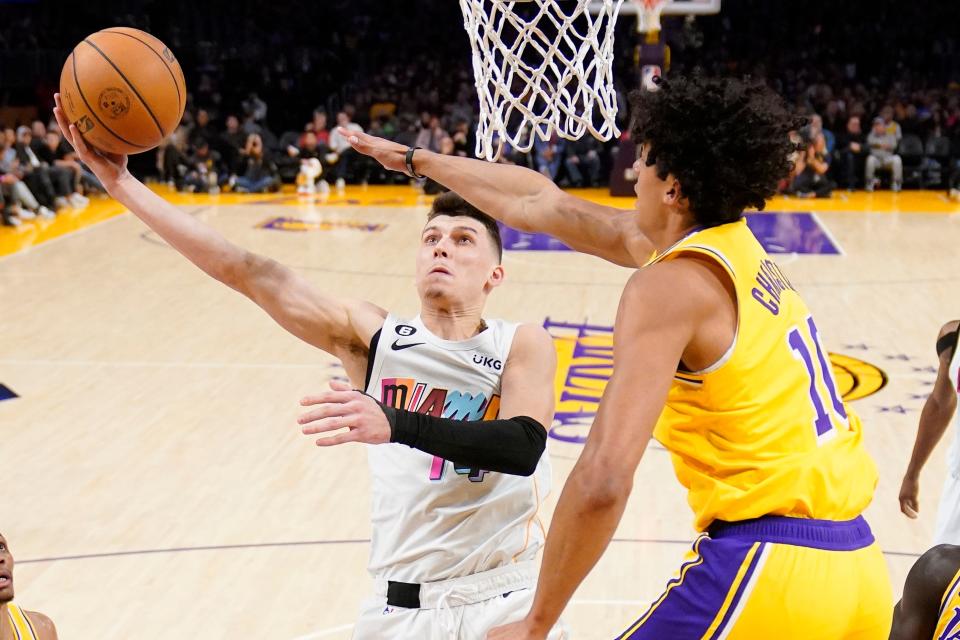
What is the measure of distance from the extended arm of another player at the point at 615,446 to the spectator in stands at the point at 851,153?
17.2m

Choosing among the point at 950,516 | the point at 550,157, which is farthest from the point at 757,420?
the point at 550,157

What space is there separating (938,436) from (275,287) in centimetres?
216

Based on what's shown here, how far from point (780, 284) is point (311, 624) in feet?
9.13

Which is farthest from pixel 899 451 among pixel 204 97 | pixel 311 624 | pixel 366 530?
pixel 204 97

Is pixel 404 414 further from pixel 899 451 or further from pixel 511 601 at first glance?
pixel 899 451

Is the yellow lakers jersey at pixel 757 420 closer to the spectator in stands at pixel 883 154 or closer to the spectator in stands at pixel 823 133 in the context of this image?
the spectator in stands at pixel 823 133

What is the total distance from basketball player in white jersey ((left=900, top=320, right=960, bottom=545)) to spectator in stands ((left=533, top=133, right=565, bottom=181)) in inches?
594

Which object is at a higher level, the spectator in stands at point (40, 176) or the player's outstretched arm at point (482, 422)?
the player's outstretched arm at point (482, 422)

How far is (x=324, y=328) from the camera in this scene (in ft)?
10.3

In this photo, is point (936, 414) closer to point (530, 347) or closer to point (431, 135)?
point (530, 347)

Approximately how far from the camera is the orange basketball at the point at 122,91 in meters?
3.44

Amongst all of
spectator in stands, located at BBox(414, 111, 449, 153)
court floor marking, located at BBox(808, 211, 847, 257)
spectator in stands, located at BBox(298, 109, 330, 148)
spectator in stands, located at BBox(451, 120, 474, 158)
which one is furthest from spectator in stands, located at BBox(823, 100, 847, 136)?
spectator in stands, located at BBox(298, 109, 330, 148)

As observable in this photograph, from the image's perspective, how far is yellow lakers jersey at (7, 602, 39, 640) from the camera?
133 inches

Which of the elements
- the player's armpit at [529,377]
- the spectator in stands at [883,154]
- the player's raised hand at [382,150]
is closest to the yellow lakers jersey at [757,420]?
the player's armpit at [529,377]
